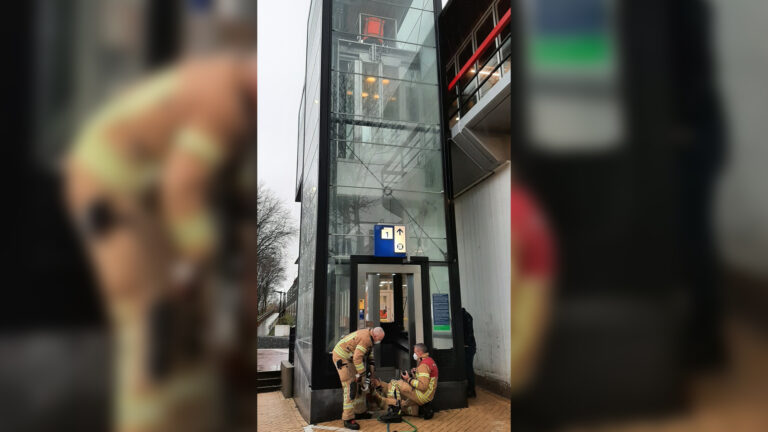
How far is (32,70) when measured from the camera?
604mm

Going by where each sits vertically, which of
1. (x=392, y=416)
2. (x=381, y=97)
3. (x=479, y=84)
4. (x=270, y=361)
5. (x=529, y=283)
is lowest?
(x=270, y=361)

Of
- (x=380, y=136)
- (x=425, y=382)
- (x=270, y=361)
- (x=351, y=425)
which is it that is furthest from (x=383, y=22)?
(x=270, y=361)

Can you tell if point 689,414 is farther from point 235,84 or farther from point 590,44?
point 235,84

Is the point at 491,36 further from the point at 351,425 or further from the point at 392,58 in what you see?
the point at 351,425

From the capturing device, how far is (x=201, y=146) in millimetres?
663

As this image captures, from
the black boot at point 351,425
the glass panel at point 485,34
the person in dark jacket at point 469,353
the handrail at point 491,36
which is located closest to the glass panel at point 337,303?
the black boot at point 351,425

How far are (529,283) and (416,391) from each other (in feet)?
25.4

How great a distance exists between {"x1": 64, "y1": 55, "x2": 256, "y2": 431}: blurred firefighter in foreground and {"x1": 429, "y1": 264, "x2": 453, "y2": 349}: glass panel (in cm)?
875

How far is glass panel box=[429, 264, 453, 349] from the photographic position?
9.09m

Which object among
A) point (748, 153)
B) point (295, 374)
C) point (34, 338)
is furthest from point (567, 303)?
point (295, 374)

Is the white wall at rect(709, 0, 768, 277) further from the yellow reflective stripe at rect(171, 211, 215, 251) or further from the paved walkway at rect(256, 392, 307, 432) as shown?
the paved walkway at rect(256, 392, 307, 432)

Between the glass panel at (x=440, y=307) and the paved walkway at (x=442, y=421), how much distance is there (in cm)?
140

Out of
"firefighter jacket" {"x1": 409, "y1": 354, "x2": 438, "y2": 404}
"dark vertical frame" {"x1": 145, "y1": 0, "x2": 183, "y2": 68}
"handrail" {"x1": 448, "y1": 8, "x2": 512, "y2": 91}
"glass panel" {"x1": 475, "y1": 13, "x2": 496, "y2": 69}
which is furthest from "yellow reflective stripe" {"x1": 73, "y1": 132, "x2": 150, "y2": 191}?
"glass panel" {"x1": 475, "y1": 13, "x2": 496, "y2": 69}

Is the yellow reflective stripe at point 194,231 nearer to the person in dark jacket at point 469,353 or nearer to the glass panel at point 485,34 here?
the person in dark jacket at point 469,353
